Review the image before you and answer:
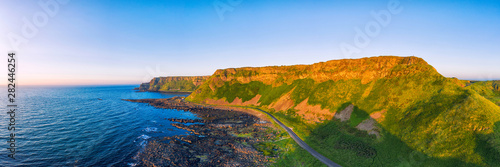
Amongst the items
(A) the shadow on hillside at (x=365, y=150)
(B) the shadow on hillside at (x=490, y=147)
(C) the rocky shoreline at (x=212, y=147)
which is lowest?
(C) the rocky shoreline at (x=212, y=147)

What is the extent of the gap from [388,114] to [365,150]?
17.5 metres

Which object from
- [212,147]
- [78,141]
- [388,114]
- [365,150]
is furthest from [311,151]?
[78,141]

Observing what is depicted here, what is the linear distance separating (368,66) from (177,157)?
76.2 metres

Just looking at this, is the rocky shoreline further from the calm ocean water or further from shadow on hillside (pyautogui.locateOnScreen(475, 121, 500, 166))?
shadow on hillside (pyautogui.locateOnScreen(475, 121, 500, 166))

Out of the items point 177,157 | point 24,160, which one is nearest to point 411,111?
point 177,157

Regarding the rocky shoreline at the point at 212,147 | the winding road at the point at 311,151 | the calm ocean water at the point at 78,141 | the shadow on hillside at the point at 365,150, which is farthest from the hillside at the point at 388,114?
the calm ocean water at the point at 78,141

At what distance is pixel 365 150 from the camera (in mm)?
39219

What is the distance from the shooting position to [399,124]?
43.2 m

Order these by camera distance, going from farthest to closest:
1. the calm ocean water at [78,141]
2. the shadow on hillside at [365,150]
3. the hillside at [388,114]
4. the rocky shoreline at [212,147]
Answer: the rocky shoreline at [212,147], the calm ocean water at [78,141], the shadow on hillside at [365,150], the hillside at [388,114]

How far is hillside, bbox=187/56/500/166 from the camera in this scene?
104ft

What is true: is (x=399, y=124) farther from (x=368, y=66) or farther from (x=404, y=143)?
(x=368, y=66)

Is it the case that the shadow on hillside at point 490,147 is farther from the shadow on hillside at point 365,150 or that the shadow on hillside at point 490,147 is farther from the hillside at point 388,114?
the shadow on hillside at point 365,150

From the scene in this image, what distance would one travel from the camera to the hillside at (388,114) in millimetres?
31844

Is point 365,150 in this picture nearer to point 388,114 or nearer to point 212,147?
point 388,114
